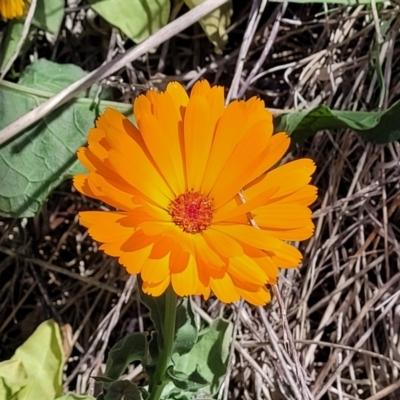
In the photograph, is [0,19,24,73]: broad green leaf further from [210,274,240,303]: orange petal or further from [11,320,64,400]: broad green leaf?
[210,274,240,303]: orange petal

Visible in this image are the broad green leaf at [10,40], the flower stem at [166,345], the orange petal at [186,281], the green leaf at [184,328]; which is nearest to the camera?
the orange petal at [186,281]

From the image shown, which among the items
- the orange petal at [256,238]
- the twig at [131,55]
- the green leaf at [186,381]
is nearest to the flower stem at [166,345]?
the green leaf at [186,381]

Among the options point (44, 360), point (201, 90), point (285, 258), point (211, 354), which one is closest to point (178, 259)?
point (285, 258)

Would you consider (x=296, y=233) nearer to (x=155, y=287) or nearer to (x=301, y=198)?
(x=301, y=198)

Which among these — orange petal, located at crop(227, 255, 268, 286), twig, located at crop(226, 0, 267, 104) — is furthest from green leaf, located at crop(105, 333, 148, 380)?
twig, located at crop(226, 0, 267, 104)

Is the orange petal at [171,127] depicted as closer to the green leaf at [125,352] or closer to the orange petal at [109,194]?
the orange petal at [109,194]
